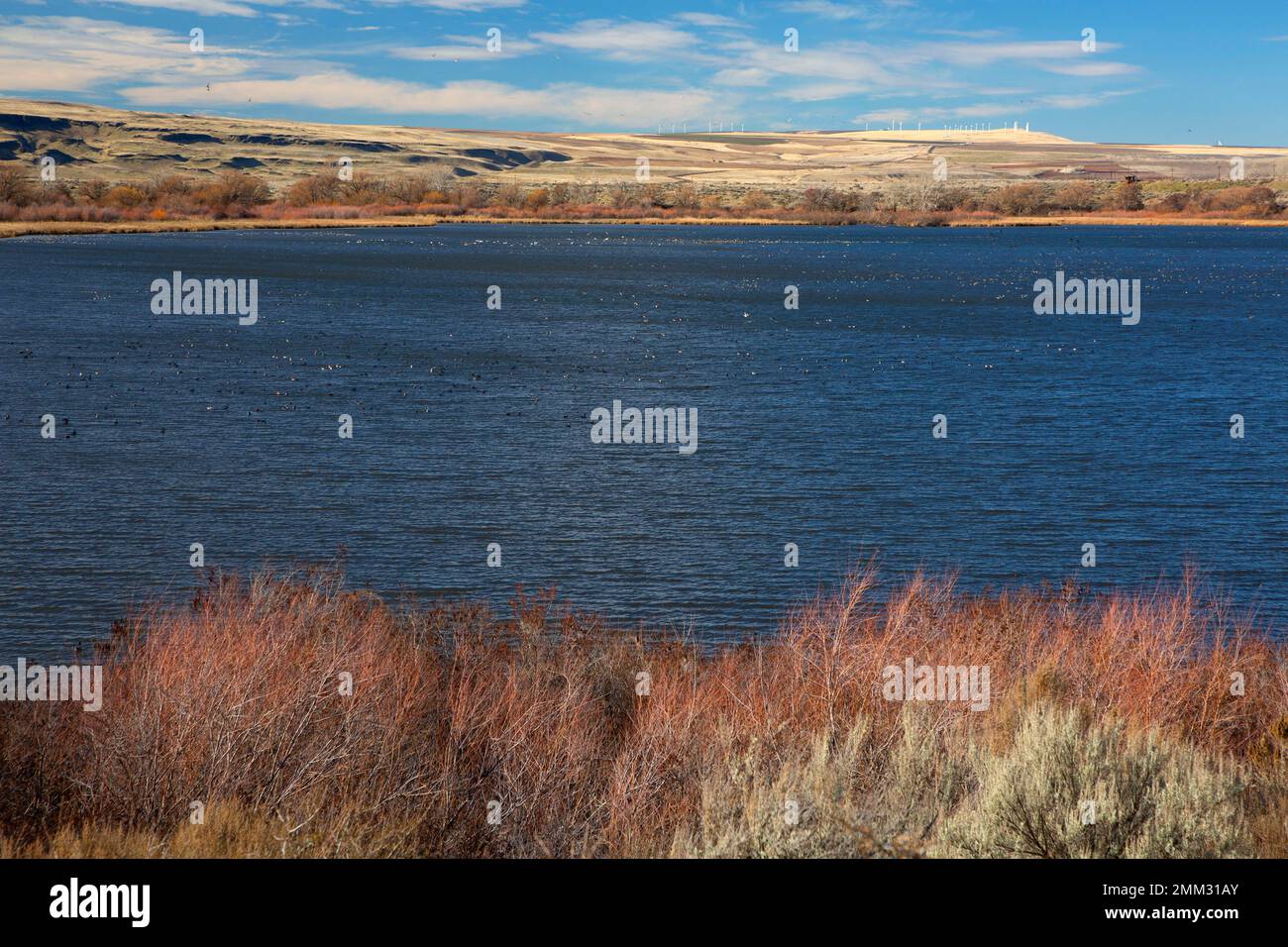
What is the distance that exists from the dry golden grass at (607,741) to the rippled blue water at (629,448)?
14.8ft

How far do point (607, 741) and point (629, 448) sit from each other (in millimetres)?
18837

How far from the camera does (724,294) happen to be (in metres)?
72.4

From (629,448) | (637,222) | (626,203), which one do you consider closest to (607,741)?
(629,448)

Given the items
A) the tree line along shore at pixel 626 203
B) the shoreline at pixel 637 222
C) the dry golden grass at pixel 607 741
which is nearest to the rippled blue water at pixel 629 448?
the dry golden grass at pixel 607 741

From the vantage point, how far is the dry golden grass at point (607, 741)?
322 inches

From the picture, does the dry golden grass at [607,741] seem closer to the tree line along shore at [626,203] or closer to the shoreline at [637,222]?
the shoreline at [637,222]

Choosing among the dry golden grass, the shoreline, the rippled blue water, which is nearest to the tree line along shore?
the shoreline

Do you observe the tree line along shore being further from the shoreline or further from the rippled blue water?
the rippled blue water

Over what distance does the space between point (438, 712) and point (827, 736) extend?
13.0 ft

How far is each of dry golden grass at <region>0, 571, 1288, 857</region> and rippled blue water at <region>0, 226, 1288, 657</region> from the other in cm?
451

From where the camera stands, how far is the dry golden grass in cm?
819

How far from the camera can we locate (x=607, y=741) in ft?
38.4
